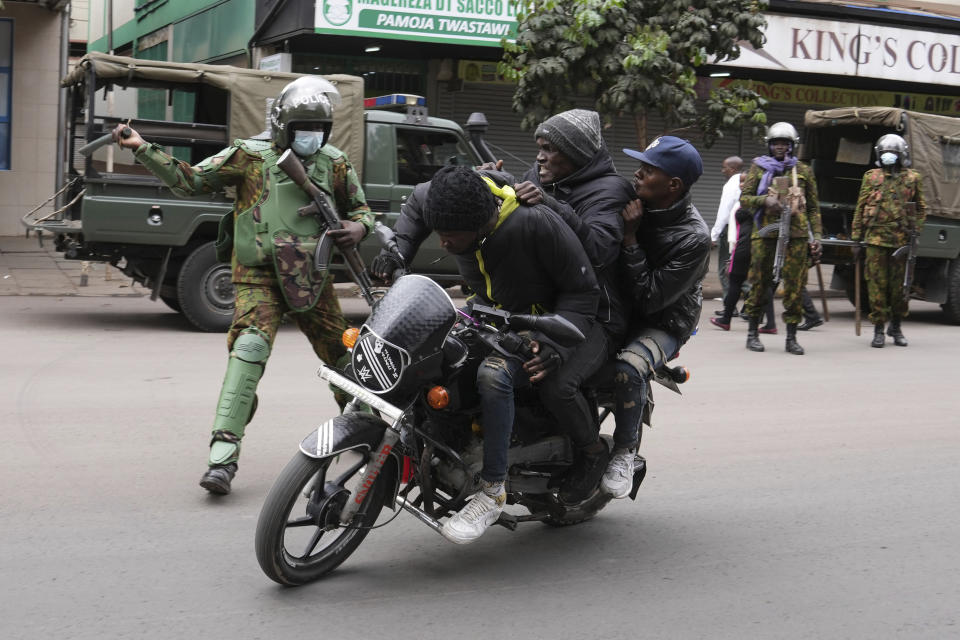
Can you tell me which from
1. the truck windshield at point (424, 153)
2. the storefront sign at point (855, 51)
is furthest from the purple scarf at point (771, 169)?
the storefront sign at point (855, 51)

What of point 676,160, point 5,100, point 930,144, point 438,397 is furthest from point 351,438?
point 5,100

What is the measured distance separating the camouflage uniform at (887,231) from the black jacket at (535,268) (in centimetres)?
738

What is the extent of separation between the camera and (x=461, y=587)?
4.00m

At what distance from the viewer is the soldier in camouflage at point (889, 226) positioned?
1062cm

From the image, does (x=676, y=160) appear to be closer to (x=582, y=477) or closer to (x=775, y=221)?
(x=582, y=477)

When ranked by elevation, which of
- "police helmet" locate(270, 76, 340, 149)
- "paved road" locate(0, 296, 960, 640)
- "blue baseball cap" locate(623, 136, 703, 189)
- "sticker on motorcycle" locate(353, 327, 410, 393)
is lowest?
"paved road" locate(0, 296, 960, 640)

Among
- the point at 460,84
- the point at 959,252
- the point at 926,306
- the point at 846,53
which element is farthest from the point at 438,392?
the point at 846,53

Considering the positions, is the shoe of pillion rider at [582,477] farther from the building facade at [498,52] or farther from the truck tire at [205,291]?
the building facade at [498,52]

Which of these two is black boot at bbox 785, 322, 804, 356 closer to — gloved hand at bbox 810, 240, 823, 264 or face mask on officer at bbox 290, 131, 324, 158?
gloved hand at bbox 810, 240, 823, 264

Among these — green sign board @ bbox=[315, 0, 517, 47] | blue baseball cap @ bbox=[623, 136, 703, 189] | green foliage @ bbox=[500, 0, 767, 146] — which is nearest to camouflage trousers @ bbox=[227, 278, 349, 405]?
blue baseball cap @ bbox=[623, 136, 703, 189]

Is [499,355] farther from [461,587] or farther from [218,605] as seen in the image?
[218,605]

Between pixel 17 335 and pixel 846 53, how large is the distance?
1451cm

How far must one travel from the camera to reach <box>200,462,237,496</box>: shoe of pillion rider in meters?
4.89

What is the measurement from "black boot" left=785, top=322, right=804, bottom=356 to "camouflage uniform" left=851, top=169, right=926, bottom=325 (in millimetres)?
1070
